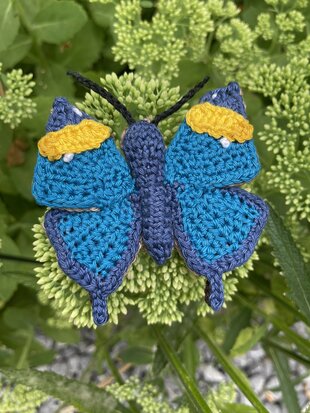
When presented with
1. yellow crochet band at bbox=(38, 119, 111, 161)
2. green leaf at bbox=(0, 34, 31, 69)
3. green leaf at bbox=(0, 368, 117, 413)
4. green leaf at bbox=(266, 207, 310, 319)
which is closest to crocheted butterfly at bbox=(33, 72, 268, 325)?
yellow crochet band at bbox=(38, 119, 111, 161)

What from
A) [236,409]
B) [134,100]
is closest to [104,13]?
[134,100]

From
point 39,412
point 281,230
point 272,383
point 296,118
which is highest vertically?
point 296,118

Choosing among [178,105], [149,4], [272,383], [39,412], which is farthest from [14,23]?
[272,383]

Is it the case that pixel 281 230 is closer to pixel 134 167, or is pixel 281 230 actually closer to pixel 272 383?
pixel 134 167

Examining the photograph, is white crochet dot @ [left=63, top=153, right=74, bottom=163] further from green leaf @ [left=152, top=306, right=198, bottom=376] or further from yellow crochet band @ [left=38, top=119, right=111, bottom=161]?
green leaf @ [left=152, top=306, right=198, bottom=376]

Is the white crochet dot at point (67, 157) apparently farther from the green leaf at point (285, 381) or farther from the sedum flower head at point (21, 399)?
the green leaf at point (285, 381)
